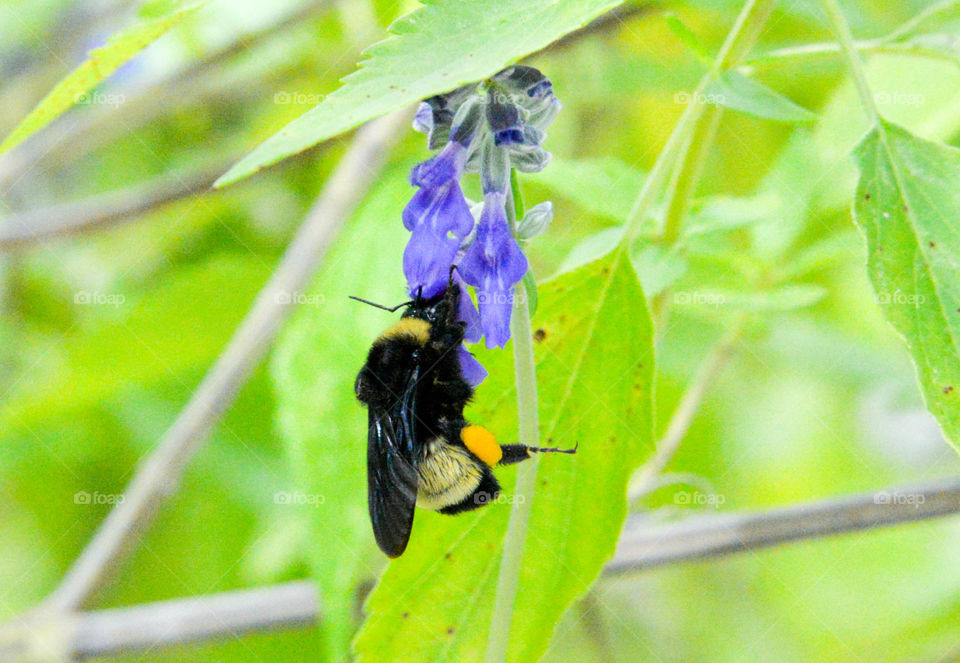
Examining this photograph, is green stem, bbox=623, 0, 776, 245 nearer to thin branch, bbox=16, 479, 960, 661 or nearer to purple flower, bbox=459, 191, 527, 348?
purple flower, bbox=459, 191, 527, 348

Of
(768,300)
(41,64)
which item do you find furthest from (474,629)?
(41,64)

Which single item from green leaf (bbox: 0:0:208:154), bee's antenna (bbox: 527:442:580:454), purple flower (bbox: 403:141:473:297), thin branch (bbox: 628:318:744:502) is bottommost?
thin branch (bbox: 628:318:744:502)

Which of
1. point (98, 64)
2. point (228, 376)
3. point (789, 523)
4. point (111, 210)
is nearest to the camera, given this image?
point (98, 64)

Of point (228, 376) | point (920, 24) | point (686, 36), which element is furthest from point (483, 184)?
point (228, 376)

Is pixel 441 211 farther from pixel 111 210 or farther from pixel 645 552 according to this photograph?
pixel 111 210

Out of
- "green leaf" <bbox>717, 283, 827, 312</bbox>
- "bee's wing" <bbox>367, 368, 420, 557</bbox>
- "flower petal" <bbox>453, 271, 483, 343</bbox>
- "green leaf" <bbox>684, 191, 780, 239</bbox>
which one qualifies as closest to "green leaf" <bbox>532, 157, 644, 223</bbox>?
"green leaf" <bbox>684, 191, 780, 239</bbox>

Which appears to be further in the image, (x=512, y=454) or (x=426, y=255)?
(x=512, y=454)
